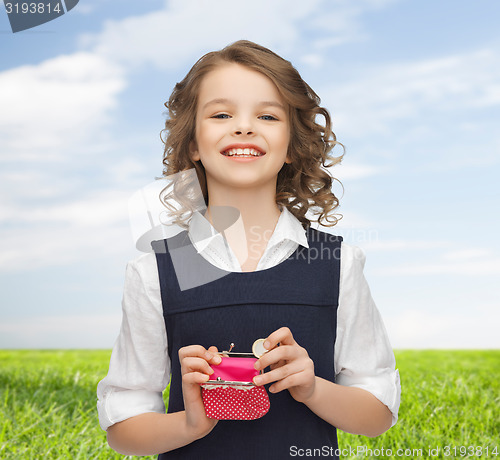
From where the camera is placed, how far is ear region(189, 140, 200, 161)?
208cm

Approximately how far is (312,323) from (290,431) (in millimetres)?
333

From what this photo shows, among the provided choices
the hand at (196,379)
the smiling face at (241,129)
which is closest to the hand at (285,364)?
the hand at (196,379)

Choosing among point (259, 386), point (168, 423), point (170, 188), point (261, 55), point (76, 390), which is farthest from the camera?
point (76, 390)

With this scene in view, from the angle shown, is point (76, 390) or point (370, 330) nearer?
point (370, 330)

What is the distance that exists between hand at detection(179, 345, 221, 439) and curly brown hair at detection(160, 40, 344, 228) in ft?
2.19

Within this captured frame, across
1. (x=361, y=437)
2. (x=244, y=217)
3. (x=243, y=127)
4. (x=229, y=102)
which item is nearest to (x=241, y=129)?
(x=243, y=127)

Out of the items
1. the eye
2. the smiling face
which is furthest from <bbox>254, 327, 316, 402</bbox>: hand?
the eye

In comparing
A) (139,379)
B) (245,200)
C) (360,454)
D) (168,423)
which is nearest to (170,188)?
(245,200)

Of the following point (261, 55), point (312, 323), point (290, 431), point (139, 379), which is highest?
point (261, 55)

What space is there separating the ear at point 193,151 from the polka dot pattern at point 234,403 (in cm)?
85

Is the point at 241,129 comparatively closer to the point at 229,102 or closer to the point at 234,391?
the point at 229,102

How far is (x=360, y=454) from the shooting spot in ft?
10.2

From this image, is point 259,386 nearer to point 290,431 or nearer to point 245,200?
point 290,431

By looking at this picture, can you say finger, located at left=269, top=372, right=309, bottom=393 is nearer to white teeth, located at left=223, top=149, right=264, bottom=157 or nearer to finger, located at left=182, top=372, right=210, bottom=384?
finger, located at left=182, top=372, right=210, bottom=384
